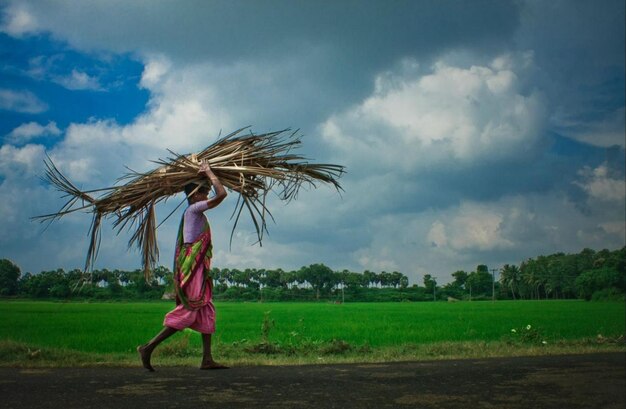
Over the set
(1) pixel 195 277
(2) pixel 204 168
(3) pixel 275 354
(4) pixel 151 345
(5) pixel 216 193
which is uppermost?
(2) pixel 204 168

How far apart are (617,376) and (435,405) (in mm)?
3044

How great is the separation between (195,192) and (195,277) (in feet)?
3.43

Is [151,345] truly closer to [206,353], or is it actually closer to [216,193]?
[206,353]

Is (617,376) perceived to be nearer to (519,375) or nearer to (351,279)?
(519,375)

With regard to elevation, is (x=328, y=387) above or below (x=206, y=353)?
below

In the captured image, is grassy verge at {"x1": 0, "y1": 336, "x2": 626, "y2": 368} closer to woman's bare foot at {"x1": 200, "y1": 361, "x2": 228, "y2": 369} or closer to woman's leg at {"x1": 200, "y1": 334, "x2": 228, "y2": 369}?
woman's bare foot at {"x1": 200, "y1": 361, "x2": 228, "y2": 369}

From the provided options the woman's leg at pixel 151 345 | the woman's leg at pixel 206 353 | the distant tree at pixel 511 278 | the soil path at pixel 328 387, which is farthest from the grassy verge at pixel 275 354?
the distant tree at pixel 511 278

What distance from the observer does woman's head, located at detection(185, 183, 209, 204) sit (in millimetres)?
6723

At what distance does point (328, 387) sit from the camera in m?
5.33

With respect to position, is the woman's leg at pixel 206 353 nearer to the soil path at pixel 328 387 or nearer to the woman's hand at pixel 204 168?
the soil path at pixel 328 387

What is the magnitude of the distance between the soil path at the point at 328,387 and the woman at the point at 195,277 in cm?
44

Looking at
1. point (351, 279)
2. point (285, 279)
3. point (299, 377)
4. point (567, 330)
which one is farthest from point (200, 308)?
point (351, 279)

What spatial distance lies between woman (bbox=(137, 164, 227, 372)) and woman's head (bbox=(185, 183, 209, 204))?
0.12 metres

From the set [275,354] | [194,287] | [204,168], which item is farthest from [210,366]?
[275,354]
